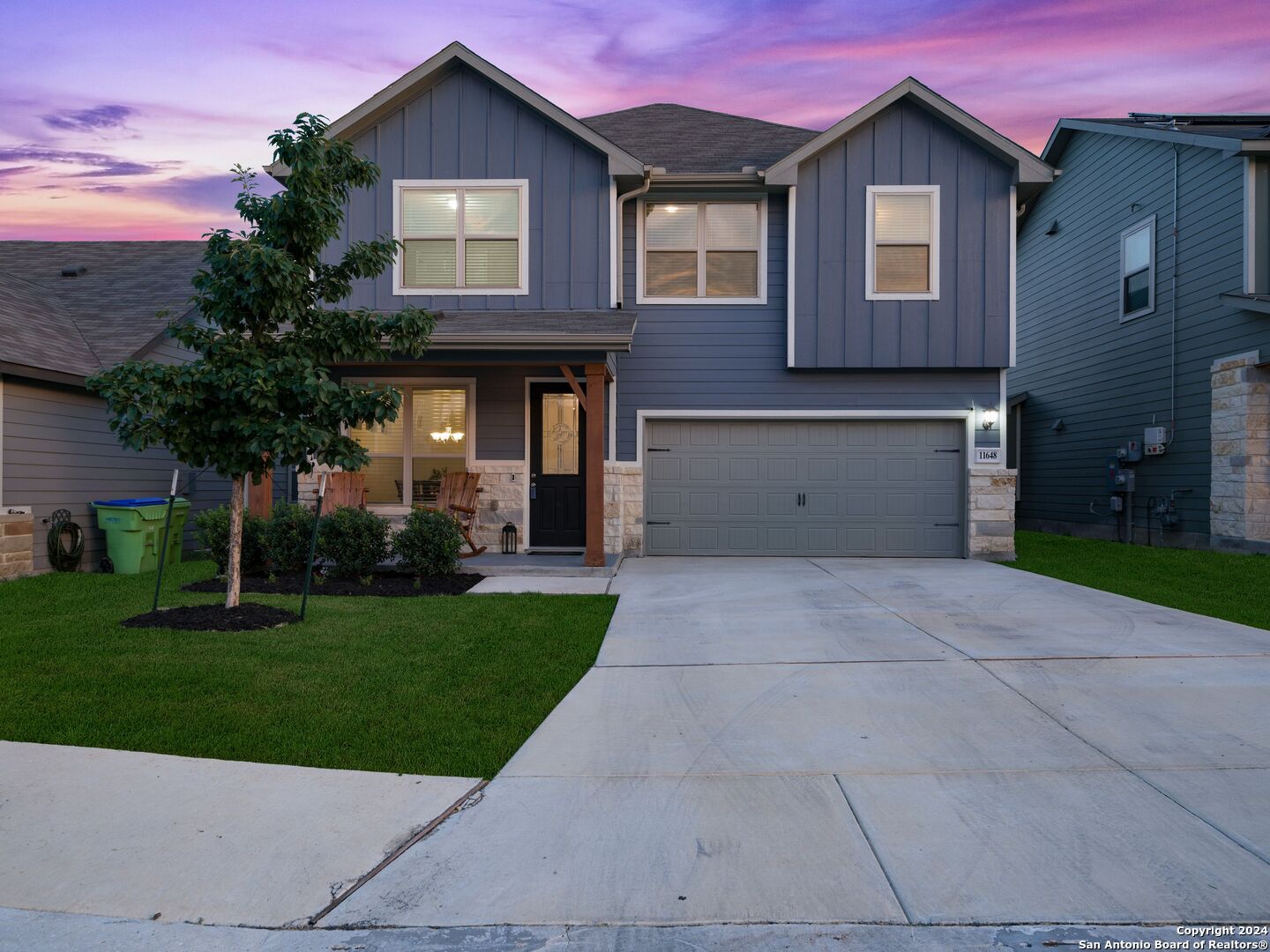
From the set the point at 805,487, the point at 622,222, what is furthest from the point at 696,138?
the point at 805,487

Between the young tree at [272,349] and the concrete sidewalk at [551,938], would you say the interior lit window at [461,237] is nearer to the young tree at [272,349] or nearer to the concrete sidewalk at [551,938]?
the young tree at [272,349]

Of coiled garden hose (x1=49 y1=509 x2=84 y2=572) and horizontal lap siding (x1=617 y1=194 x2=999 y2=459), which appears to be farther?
horizontal lap siding (x1=617 y1=194 x2=999 y2=459)

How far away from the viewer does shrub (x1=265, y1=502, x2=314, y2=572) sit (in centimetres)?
953

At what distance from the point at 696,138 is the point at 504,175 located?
146 inches

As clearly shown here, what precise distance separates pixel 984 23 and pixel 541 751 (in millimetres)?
15359

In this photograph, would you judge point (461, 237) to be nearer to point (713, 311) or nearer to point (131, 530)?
point (713, 311)

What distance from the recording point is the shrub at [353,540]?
9359 mm

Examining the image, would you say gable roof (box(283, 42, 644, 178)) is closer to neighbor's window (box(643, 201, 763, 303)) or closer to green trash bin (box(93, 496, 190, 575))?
neighbor's window (box(643, 201, 763, 303))

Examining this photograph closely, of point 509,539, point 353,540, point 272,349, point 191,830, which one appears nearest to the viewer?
point 191,830

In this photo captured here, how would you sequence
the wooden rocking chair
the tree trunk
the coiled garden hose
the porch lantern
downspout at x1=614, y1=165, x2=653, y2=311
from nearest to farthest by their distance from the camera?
the tree trunk
the coiled garden hose
the wooden rocking chair
downspout at x1=614, y1=165, x2=653, y2=311
the porch lantern

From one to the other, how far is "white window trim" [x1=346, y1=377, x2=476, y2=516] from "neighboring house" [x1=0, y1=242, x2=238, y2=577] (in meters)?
2.65

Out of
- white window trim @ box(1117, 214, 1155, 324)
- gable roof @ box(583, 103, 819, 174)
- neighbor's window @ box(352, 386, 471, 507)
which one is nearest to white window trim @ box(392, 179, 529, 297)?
neighbor's window @ box(352, 386, 471, 507)

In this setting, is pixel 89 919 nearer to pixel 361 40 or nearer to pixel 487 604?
pixel 487 604

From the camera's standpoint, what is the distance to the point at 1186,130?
1466 cm
